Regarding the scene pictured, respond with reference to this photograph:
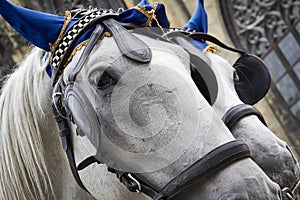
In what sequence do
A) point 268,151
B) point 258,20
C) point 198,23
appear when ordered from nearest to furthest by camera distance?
point 268,151
point 198,23
point 258,20

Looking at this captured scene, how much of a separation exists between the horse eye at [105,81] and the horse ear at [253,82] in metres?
0.58

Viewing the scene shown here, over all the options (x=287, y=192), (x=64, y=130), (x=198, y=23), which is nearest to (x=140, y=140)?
(x=64, y=130)

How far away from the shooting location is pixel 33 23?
1431 mm

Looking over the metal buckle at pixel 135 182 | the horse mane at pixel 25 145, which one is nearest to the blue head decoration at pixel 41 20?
the horse mane at pixel 25 145

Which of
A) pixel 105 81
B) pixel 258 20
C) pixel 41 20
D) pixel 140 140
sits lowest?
pixel 258 20

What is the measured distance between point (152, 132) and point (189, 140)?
78 millimetres

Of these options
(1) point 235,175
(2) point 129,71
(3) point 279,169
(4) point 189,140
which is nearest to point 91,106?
(2) point 129,71

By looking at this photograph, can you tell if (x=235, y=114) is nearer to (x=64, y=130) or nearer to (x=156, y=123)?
(x=156, y=123)

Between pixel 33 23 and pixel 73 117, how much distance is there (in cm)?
28

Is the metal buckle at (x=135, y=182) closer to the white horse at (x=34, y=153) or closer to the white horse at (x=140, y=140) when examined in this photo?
the white horse at (x=140, y=140)

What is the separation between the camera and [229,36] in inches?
223

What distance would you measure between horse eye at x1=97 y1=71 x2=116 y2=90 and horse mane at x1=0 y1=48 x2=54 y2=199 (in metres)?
0.27

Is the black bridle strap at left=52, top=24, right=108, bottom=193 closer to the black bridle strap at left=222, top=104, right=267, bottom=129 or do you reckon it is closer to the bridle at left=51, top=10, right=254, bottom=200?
the bridle at left=51, top=10, right=254, bottom=200

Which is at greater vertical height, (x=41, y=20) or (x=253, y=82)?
(x=41, y=20)
